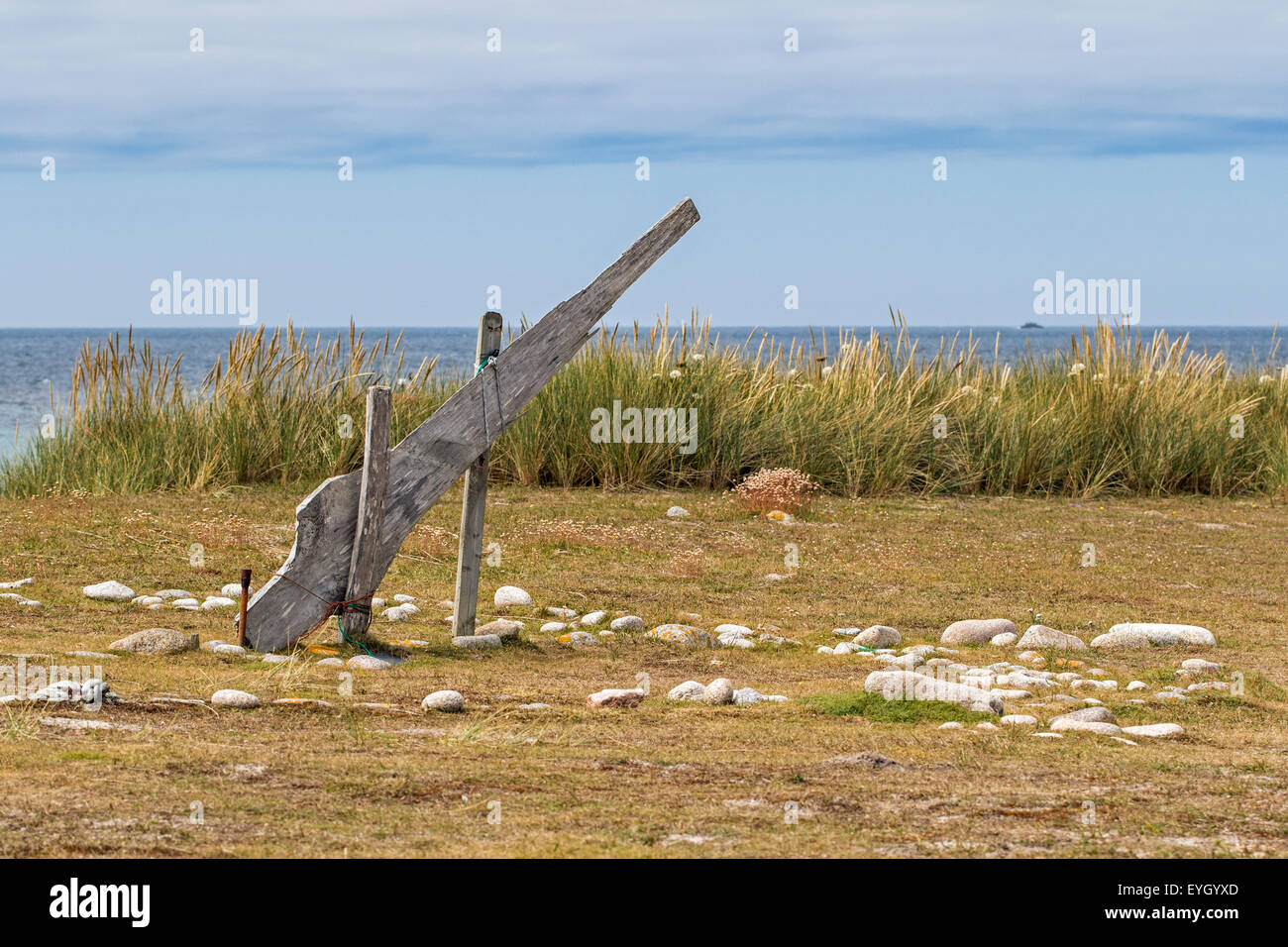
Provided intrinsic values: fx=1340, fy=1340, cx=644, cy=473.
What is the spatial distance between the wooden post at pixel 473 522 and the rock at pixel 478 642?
0.12m

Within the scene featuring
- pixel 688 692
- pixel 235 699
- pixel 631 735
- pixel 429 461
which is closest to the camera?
pixel 631 735

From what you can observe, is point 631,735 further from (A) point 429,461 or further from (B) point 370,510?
(A) point 429,461

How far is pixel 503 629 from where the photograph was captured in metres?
7.09

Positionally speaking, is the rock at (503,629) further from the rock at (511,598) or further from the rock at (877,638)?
the rock at (877,638)

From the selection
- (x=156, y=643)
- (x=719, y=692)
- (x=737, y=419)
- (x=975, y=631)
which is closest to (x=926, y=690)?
(x=719, y=692)

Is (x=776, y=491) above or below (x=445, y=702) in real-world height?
above

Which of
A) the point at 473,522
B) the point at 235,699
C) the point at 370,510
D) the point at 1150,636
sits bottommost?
the point at 1150,636

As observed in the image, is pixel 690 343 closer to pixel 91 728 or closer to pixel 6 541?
pixel 6 541

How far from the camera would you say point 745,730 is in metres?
5.07

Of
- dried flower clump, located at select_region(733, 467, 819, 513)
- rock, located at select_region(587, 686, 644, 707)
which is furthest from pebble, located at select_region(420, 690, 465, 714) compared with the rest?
dried flower clump, located at select_region(733, 467, 819, 513)

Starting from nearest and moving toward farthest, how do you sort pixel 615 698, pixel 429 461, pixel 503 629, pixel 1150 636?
pixel 615 698 → pixel 429 461 → pixel 503 629 → pixel 1150 636

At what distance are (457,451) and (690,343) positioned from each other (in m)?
7.86

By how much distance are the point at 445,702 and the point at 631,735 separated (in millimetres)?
799

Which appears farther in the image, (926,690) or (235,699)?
(926,690)
